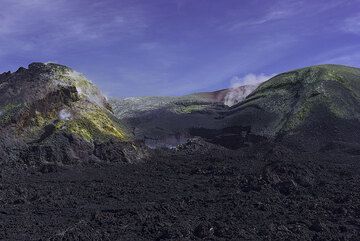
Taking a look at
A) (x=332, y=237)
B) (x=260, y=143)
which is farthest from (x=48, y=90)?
(x=332, y=237)

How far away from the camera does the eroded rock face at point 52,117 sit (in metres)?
22.9

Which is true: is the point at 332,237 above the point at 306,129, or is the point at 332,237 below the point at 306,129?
below

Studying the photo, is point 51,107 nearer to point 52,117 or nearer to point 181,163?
point 52,117

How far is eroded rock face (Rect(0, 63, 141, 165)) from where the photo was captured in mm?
22938

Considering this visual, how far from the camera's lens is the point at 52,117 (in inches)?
1035

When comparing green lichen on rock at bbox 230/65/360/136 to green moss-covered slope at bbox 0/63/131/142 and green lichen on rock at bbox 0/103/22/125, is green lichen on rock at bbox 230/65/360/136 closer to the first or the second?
green moss-covered slope at bbox 0/63/131/142

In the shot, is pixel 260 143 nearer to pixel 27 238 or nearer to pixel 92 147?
pixel 92 147

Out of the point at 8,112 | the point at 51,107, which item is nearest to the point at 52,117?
the point at 51,107

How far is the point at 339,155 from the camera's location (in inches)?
927

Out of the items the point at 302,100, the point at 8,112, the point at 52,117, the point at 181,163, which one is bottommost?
the point at 181,163

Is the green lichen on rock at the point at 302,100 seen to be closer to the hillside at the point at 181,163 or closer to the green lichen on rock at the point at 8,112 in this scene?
the hillside at the point at 181,163

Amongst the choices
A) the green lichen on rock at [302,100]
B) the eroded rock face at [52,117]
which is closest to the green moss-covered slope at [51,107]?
the eroded rock face at [52,117]

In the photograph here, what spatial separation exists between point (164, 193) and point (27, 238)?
5602mm

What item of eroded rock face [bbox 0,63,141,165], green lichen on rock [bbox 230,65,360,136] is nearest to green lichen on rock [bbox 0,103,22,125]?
eroded rock face [bbox 0,63,141,165]
